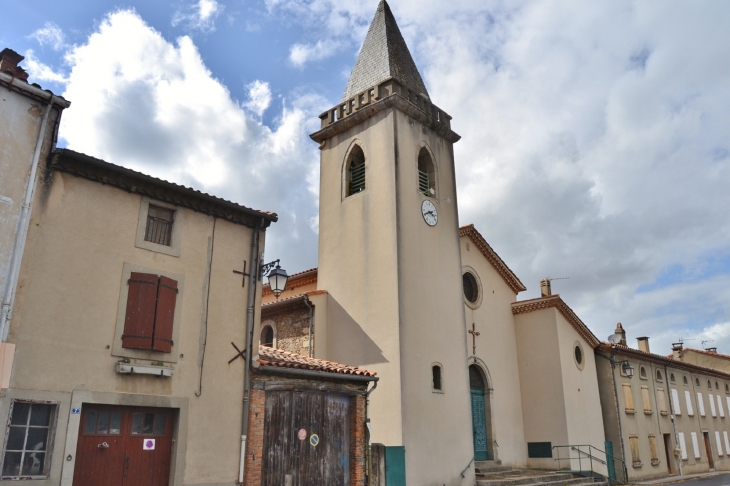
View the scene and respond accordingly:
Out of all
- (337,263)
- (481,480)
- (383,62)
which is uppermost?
(383,62)

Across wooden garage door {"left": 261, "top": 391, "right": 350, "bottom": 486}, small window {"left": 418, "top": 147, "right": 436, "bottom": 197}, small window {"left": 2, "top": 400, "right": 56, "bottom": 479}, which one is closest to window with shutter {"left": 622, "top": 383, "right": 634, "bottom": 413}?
small window {"left": 418, "top": 147, "right": 436, "bottom": 197}

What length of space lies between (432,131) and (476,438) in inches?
396

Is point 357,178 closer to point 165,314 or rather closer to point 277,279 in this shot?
point 277,279

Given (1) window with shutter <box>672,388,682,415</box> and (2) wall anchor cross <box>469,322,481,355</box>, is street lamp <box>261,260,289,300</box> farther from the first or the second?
(1) window with shutter <box>672,388,682,415</box>

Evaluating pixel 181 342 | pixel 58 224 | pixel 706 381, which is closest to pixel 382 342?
pixel 181 342

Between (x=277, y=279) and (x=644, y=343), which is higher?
(x=644, y=343)

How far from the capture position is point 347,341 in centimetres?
1748

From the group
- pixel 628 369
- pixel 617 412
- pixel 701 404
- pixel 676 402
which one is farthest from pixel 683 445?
pixel 628 369

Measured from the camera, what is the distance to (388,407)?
1571 cm

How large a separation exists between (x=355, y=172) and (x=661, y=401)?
63.2 ft

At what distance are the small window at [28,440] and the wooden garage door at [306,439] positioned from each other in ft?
13.3

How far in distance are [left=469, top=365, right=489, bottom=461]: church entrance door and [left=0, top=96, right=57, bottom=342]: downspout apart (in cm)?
1410

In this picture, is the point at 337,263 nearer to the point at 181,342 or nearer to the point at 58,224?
the point at 181,342

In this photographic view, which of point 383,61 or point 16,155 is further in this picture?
point 383,61
